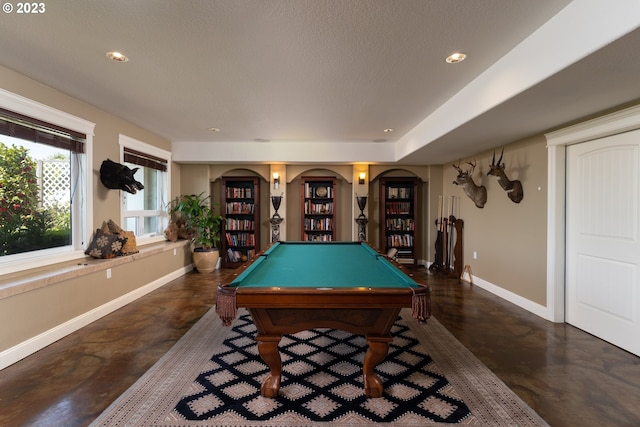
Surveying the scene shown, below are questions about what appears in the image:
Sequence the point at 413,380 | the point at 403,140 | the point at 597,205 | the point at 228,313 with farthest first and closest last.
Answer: the point at 403,140 → the point at 597,205 → the point at 413,380 → the point at 228,313

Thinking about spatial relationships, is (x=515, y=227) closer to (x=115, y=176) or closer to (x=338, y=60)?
(x=338, y=60)

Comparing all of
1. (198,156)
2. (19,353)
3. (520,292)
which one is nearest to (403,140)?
(520,292)

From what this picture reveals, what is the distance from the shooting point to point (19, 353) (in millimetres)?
2598

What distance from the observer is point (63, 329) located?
3051 millimetres

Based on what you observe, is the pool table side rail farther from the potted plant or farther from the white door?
the potted plant

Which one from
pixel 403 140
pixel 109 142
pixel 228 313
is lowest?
pixel 228 313

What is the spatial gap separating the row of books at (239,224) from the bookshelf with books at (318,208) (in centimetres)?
111

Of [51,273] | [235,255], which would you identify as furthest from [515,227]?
[51,273]

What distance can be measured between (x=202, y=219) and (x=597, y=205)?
5.74 m

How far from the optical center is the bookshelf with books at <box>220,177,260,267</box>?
257 inches

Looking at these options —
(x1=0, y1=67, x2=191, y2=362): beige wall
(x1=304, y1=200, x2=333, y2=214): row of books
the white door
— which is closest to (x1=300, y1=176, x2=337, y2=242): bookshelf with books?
(x1=304, y1=200, x2=333, y2=214): row of books

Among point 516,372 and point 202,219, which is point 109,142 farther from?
point 516,372

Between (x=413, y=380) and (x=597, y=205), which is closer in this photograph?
(x=413, y=380)

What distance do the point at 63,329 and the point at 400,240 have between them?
5653 mm
